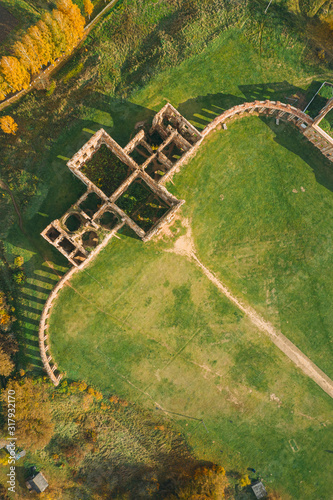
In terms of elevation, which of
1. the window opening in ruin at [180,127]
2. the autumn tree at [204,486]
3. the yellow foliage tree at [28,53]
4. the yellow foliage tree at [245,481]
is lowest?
the autumn tree at [204,486]

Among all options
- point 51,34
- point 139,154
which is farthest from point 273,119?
point 51,34

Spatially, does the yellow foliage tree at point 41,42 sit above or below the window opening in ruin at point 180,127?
below

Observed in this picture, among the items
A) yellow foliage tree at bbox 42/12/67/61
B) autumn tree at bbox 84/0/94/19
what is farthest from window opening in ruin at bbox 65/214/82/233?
autumn tree at bbox 84/0/94/19

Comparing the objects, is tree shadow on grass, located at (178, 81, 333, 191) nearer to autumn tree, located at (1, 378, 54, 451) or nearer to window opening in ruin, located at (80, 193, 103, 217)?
window opening in ruin, located at (80, 193, 103, 217)

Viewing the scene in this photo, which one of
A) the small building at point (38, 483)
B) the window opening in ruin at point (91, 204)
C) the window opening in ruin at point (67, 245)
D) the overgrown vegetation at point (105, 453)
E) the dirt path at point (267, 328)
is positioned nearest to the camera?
the small building at point (38, 483)

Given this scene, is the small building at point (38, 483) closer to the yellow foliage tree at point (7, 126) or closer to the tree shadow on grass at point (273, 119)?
the yellow foliage tree at point (7, 126)

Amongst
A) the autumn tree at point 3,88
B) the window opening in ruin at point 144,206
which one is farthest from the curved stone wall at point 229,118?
the autumn tree at point 3,88

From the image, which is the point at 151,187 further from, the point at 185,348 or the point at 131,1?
the point at 131,1
